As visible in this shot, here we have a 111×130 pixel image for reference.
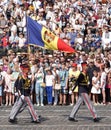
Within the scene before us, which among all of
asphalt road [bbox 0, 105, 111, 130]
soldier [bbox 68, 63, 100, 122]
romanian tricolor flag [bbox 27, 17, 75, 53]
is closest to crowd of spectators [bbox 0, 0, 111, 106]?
romanian tricolor flag [bbox 27, 17, 75, 53]

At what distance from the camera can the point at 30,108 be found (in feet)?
57.2

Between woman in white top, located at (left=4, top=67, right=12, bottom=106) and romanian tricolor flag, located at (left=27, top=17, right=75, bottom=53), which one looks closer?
romanian tricolor flag, located at (left=27, top=17, right=75, bottom=53)

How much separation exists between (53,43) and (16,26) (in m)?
7.74

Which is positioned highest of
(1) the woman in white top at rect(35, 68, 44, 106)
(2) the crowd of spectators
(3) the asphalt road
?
(2) the crowd of spectators

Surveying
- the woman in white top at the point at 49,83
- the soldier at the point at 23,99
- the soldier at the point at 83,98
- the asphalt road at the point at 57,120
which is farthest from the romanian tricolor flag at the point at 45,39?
the soldier at the point at 23,99

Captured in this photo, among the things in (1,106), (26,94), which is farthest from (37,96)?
(26,94)

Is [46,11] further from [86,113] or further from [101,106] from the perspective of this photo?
[86,113]

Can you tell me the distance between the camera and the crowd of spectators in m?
22.4

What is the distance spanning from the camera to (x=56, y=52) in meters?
25.7

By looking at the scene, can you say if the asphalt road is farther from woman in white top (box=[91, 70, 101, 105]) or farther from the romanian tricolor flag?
the romanian tricolor flag

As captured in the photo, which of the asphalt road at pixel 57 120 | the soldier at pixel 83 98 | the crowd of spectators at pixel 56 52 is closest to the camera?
the asphalt road at pixel 57 120

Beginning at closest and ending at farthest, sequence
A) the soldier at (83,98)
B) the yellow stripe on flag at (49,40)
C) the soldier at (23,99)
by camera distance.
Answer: the soldier at (23,99) < the soldier at (83,98) < the yellow stripe on flag at (49,40)

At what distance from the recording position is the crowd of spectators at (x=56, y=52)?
22391mm

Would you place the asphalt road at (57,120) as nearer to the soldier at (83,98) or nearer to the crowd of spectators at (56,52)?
the soldier at (83,98)
